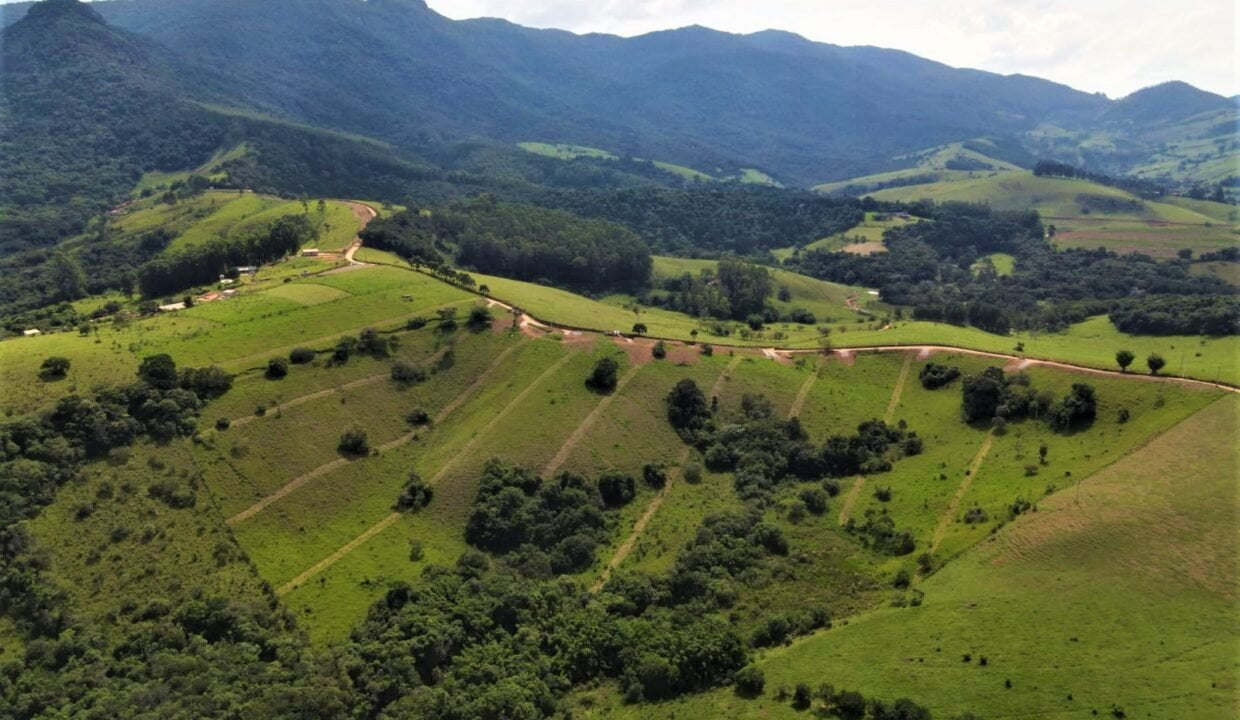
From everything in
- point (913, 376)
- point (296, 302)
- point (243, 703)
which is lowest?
point (243, 703)

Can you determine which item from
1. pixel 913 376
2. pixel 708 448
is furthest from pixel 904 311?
pixel 708 448

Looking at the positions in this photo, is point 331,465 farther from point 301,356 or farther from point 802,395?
point 802,395

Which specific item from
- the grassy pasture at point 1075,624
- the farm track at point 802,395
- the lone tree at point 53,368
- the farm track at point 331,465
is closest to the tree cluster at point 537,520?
the farm track at point 331,465

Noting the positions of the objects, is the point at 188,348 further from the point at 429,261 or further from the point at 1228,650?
the point at 1228,650

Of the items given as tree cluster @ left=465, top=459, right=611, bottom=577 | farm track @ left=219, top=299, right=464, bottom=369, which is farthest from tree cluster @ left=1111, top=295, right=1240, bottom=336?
farm track @ left=219, top=299, right=464, bottom=369

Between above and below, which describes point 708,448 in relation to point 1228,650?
below

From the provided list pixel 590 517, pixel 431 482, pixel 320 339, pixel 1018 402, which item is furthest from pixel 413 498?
pixel 1018 402
